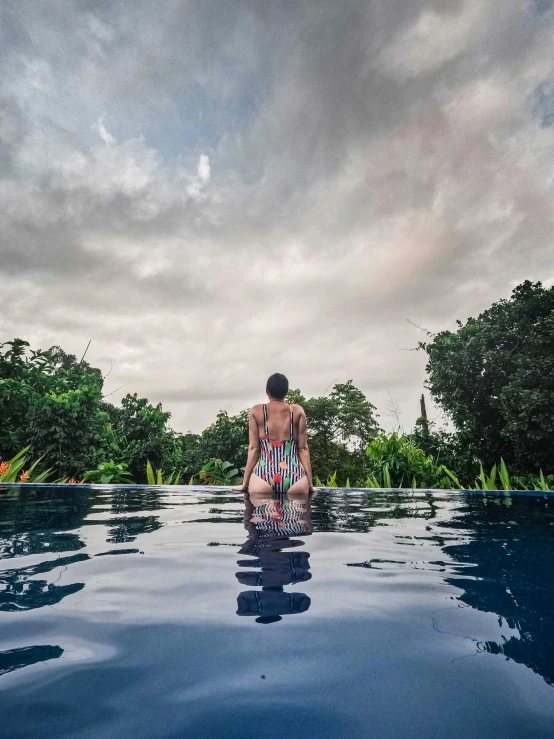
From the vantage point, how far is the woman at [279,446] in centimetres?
524

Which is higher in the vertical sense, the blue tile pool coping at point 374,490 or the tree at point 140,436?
the tree at point 140,436

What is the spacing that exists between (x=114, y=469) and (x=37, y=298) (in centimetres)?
860

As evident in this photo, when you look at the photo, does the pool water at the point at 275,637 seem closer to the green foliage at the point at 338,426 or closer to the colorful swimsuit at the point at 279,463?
the colorful swimsuit at the point at 279,463

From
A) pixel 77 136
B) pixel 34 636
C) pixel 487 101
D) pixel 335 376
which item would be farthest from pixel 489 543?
pixel 77 136

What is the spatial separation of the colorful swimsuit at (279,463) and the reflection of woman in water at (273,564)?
3.40ft

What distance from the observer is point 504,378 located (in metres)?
15.5

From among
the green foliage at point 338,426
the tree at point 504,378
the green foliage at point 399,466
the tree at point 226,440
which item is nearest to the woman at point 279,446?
the green foliage at point 399,466

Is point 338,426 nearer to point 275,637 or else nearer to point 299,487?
point 299,487

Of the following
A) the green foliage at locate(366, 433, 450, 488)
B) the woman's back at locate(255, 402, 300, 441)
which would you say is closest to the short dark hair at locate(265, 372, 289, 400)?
the woman's back at locate(255, 402, 300, 441)

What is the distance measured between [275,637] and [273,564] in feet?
2.83

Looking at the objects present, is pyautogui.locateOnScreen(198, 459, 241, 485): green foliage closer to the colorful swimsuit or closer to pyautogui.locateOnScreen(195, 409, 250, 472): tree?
pyautogui.locateOnScreen(195, 409, 250, 472): tree

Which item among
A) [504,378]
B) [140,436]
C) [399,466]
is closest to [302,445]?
[399,466]

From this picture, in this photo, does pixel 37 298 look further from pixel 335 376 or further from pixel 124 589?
pixel 124 589

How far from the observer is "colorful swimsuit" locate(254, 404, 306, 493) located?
17.3ft
